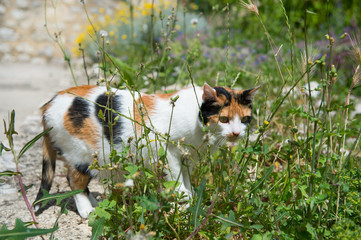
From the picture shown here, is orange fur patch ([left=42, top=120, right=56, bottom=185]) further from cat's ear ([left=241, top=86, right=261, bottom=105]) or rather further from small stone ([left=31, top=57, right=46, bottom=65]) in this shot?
small stone ([left=31, top=57, right=46, bottom=65])

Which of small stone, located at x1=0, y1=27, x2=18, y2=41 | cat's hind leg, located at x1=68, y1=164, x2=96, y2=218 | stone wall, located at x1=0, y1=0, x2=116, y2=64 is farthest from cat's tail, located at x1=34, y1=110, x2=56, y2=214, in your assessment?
small stone, located at x1=0, y1=27, x2=18, y2=41

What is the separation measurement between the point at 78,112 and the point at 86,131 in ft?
0.41

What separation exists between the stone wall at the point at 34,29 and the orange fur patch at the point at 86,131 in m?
5.40

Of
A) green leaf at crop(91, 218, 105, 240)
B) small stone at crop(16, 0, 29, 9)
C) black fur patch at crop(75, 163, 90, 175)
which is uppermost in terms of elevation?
small stone at crop(16, 0, 29, 9)

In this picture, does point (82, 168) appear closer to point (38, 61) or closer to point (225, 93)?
point (225, 93)

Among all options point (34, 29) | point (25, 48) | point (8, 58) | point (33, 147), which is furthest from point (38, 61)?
point (33, 147)

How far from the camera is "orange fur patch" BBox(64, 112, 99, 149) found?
222 cm

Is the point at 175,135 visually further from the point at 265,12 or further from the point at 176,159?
the point at 265,12

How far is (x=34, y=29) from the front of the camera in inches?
302

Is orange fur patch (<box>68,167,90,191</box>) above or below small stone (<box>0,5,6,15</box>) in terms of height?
below

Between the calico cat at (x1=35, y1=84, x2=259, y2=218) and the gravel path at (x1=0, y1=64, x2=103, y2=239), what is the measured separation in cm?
12

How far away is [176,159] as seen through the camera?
2.20 m

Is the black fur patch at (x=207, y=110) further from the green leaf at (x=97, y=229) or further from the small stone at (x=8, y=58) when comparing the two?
the small stone at (x=8, y=58)

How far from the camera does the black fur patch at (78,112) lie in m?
2.23
